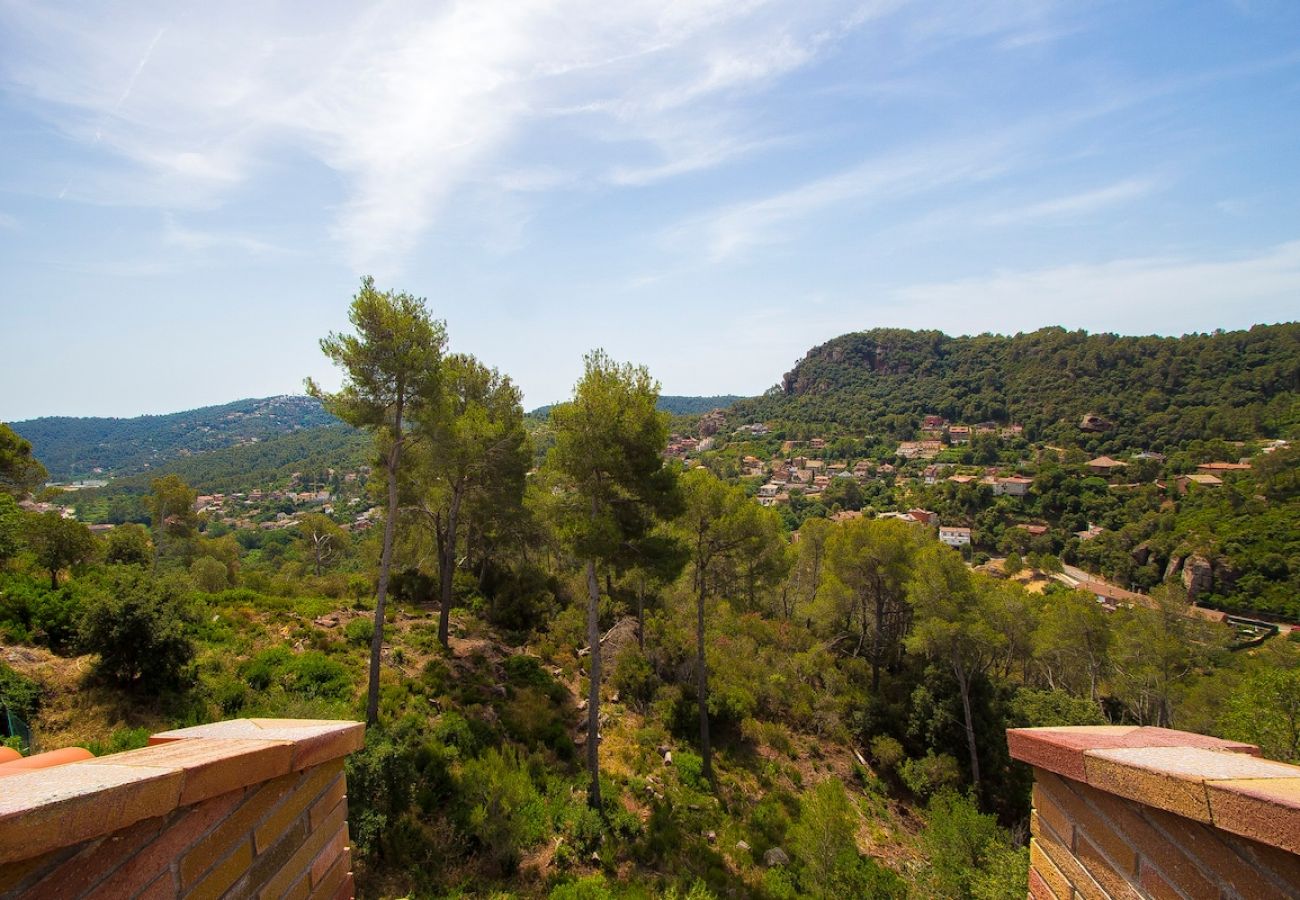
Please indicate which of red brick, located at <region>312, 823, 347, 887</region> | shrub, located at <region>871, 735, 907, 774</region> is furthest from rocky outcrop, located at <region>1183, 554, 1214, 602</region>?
red brick, located at <region>312, 823, 347, 887</region>

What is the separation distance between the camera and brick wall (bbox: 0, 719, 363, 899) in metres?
1.20

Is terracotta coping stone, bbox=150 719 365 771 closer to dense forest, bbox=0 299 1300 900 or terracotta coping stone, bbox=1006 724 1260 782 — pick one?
terracotta coping stone, bbox=1006 724 1260 782

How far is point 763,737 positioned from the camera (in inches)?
573

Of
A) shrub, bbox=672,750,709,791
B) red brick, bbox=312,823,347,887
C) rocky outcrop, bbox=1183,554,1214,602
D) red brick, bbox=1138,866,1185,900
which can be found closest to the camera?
red brick, bbox=1138,866,1185,900

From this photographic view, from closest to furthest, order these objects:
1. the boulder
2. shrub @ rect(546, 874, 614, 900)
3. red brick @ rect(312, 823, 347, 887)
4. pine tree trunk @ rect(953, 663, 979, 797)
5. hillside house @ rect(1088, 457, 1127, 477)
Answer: red brick @ rect(312, 823, 347, 887) < shrub @ rect(546, 874, 614, 900) < the boulder < pine tree trunk @ rect(953, 663, 979, 797) < hillside house @ rect(1088, 457, 1127, 477)

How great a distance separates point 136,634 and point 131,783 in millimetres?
10383

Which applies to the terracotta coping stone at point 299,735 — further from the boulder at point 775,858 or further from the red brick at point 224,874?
the boulder at point 775,858

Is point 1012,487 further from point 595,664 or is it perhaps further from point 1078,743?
point 1078,743

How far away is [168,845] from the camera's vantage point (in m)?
1.56

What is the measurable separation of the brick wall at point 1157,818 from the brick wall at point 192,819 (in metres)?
3.03

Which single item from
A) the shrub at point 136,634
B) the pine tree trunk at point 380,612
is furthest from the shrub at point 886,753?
the shrub at point 136,634

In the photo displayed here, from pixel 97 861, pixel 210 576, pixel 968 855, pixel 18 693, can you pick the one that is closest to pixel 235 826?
pixel 97 861

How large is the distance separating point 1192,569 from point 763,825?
2234 inches

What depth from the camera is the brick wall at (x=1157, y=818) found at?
151 cm
